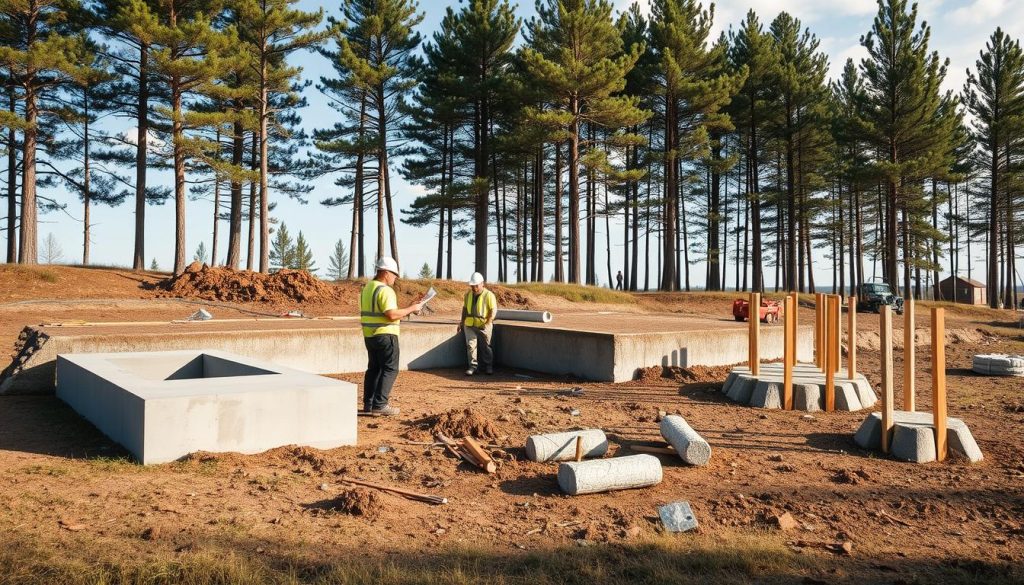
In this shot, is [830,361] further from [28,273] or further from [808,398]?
[28,273]

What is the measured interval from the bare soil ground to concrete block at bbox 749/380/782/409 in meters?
0.89

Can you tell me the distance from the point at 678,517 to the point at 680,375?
23.0ft

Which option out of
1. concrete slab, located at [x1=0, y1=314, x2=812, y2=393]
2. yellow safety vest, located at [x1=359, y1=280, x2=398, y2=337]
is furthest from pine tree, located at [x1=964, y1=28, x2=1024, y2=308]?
yellow safety vest, located at [x1=359, y1=280, x2=398, y2=337]

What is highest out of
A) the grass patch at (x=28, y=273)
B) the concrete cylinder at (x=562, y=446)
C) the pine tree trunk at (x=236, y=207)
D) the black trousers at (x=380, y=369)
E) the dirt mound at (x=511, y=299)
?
the pine tree trunk at (x=236, y=207)

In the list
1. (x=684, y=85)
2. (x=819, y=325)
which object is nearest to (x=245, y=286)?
(x=819, y=325)

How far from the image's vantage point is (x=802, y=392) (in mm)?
9219

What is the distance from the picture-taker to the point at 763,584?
380 centimetres

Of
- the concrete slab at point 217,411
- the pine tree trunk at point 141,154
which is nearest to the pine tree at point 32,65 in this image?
the pine tree trunk at point 141,154

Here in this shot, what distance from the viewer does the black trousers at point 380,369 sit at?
7.89m

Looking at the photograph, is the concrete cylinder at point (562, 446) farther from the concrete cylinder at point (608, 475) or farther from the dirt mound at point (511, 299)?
the dirt mound at point (511, 299)

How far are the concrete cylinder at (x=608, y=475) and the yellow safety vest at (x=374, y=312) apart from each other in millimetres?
3115

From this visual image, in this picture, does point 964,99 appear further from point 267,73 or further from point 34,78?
point 34,78

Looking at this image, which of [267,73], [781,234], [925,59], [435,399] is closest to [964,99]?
[925,59]

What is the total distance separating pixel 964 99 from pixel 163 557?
5105 cm
